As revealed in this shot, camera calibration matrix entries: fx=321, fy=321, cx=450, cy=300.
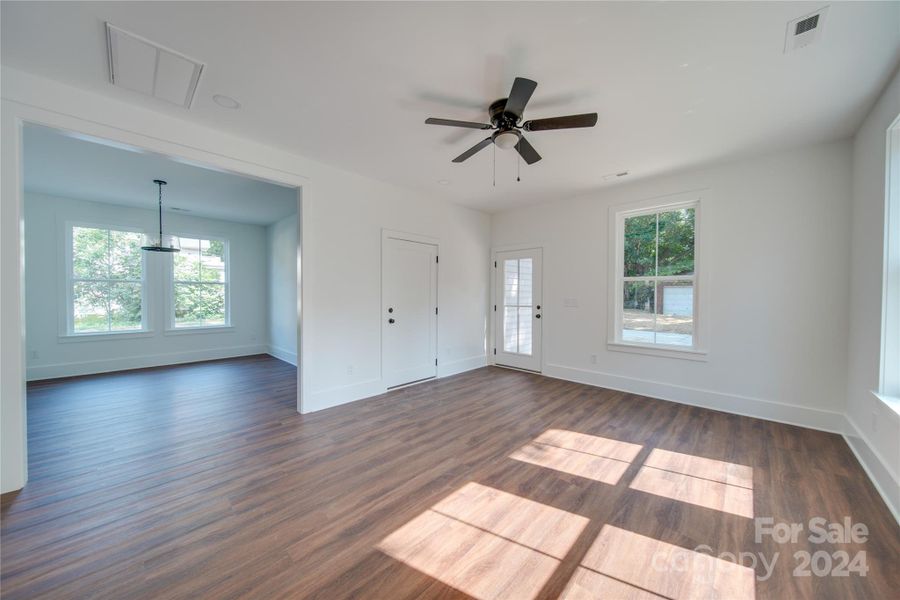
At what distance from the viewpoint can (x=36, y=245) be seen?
4.89 m

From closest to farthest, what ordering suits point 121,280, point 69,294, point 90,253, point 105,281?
point 69,294, point 90,253, point 105,281, point 121,280

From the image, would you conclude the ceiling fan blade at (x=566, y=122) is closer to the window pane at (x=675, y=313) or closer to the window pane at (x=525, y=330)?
the window pane at (x=675, y=313)

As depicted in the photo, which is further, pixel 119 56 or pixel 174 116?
pixel 174 116

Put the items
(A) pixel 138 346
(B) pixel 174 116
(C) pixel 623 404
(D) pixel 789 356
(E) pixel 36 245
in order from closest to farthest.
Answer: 1. (B) pixel 174 116
2. (D) pixel 789 356
3. (C) pixel 623 404
4. (E) pixel 36 245
5. (A) pixel 138 346

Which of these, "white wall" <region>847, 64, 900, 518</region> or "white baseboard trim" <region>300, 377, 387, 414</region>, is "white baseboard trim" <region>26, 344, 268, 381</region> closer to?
"white baseboard trim" <region>300, 377, 387, 414</region>

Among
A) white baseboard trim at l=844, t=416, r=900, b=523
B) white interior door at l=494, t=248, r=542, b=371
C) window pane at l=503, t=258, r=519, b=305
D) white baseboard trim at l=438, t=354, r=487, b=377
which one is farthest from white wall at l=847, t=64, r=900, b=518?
white baseboard trim at l=438, t=354, r=487, b=377

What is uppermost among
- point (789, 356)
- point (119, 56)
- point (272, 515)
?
point (119, 56)

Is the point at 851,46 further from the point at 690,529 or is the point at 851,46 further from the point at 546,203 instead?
the point at 546,203

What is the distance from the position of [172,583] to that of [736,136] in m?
5.07

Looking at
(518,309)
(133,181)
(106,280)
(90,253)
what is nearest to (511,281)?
(518,309)

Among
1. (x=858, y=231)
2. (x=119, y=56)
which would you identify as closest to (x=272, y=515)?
(x=119, y=56)

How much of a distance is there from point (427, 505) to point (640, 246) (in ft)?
13.5

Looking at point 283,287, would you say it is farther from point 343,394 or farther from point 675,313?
point 675,313

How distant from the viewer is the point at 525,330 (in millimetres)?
5492
